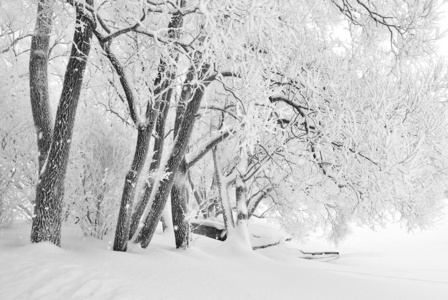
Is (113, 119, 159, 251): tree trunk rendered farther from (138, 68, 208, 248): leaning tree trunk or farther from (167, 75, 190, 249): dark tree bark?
(167, 75, 190, 249): dark tree bark

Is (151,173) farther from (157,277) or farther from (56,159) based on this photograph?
(157,277)

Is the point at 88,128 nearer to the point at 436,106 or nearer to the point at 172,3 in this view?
the point at 172,3

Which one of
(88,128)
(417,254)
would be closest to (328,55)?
(88,128)

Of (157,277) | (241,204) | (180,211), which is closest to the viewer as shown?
(157,277)

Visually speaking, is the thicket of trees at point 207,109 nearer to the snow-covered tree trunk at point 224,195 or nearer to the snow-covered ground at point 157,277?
the snow-covered ground at point 157,277

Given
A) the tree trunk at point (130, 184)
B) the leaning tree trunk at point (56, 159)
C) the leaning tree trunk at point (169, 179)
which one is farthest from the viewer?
the leaning tree trunk at point (169, 179)

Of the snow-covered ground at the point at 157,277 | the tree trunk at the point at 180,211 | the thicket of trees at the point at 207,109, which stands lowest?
the snow-covered ground at the point at 157,277

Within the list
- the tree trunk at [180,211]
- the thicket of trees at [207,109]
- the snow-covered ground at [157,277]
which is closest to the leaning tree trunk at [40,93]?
the thicket of trees at [207,109]

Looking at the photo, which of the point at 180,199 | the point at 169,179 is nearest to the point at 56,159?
the point at 169,179

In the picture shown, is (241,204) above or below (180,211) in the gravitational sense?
above

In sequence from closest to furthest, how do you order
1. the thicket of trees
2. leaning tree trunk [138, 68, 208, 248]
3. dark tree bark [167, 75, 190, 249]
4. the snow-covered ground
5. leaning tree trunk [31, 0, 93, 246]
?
1. the snow-covered ground
2. the thicket of trees
3. leaning tree trunk [31, 0, 93, 246]
4. leaning tree trunk [138, 68, 208, 248]
5. dark tree bark [167, 75, 190, 249]

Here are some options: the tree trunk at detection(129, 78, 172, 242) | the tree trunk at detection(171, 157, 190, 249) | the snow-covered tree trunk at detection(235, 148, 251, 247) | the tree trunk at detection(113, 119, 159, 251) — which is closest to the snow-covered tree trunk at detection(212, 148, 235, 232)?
the snow-covered tree trunk at detection(235, 148, 251, 247)

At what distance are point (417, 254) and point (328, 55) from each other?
1097cm

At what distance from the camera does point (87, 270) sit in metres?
3.94
